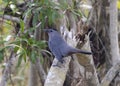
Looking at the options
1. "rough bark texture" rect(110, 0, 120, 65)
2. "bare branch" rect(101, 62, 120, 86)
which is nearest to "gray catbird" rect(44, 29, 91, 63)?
"bare branch" rect(101, 62, 120, 86)

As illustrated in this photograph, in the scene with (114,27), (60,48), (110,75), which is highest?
(60,48)

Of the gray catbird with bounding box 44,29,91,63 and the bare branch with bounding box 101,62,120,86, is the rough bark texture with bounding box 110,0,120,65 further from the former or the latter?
the gray catbird with bounding box 44,29,91,63

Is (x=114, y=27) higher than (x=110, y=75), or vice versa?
(x=114, y=27)

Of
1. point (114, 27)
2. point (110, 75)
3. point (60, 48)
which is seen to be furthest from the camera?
point (114, 27)

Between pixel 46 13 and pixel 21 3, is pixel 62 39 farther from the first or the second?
pixel 21 3

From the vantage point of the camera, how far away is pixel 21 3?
3.59 metres

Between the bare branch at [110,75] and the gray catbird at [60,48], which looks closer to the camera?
the gray catbird at [60,48]

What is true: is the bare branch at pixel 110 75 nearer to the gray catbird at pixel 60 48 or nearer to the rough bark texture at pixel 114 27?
the rough bark texture at pixel 114 27

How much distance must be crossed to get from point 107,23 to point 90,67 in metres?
1.04

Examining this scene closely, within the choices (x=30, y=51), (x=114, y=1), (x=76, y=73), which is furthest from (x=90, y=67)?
(x=114, y=1)

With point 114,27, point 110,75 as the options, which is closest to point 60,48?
point 110,75

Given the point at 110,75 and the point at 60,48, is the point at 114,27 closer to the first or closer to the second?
the point at 110,75

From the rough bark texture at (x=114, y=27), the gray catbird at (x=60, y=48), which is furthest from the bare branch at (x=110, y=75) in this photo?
the gray catbird at (x=60, y=48)

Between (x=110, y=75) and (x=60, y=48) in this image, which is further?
(x=110, y=75)
